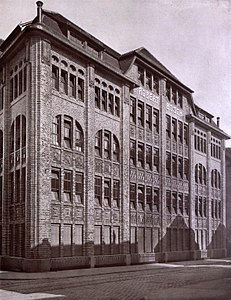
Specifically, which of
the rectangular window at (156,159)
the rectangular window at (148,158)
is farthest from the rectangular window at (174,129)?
the rectangular window at (148,158)

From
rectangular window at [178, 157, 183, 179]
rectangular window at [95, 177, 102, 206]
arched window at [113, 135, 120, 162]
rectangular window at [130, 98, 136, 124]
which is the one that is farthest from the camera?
rectangular window at [130, 98, 136, 124]

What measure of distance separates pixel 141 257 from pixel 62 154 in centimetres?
484

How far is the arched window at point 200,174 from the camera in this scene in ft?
63.6

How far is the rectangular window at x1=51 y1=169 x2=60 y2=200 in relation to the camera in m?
15.5

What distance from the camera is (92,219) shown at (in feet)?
55.1

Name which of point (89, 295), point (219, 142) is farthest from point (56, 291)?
point (219, 142)

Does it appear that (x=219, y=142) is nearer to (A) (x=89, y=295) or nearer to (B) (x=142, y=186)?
(B) (x=142, y=186)

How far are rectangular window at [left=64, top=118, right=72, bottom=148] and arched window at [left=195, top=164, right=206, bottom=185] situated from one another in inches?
219

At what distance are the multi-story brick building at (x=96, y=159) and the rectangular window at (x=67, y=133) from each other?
34mm

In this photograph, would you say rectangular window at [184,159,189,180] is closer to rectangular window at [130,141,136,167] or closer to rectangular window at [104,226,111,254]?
rectangular window at [130,141,136,167]

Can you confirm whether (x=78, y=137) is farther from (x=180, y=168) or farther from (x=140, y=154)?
(x=180, y=168)

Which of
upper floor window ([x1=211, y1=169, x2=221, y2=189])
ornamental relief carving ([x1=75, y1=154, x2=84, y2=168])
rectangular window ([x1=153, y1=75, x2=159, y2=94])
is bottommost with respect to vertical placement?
upper floor window ([x1=211, y1=169, x2=221, y2=189])

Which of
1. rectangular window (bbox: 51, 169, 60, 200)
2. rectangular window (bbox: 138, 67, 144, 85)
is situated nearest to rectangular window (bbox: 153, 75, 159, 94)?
rectangular window (bbox: 138, 67, 144, 85)

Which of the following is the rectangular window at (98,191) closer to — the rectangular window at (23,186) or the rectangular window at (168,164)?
the rectangular window at (168,164)
